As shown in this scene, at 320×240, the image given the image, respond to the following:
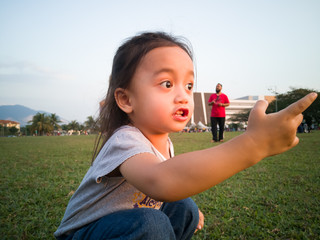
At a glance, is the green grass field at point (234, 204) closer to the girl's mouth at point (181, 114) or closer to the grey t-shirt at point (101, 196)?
the grey t-shirt at point (101, 196)

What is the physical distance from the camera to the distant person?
73 centimetres

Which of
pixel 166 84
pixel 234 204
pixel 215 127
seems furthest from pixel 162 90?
pixel 215 127

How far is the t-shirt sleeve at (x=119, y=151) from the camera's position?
0.92 meters

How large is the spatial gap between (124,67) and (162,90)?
0.94 ft

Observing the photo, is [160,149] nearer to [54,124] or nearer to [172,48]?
[172,48]

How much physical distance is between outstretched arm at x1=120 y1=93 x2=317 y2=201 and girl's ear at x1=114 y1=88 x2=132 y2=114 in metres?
0.53

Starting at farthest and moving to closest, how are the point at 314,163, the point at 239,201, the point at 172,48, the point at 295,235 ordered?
the point at 314,163 < the point at 239,201 < the point at 295,235 < the point at 172,48

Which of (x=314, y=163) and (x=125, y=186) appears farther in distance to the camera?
(x=314, y=163)

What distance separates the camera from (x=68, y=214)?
1174 millimetres

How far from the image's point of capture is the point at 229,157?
2.38 ft

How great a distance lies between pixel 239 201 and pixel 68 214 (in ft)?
5.67

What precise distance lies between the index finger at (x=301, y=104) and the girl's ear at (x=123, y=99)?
75 centimetres

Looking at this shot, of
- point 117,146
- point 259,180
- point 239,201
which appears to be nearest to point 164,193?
point 117,146

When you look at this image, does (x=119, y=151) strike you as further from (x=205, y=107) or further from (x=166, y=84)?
(x=205, y=107)
